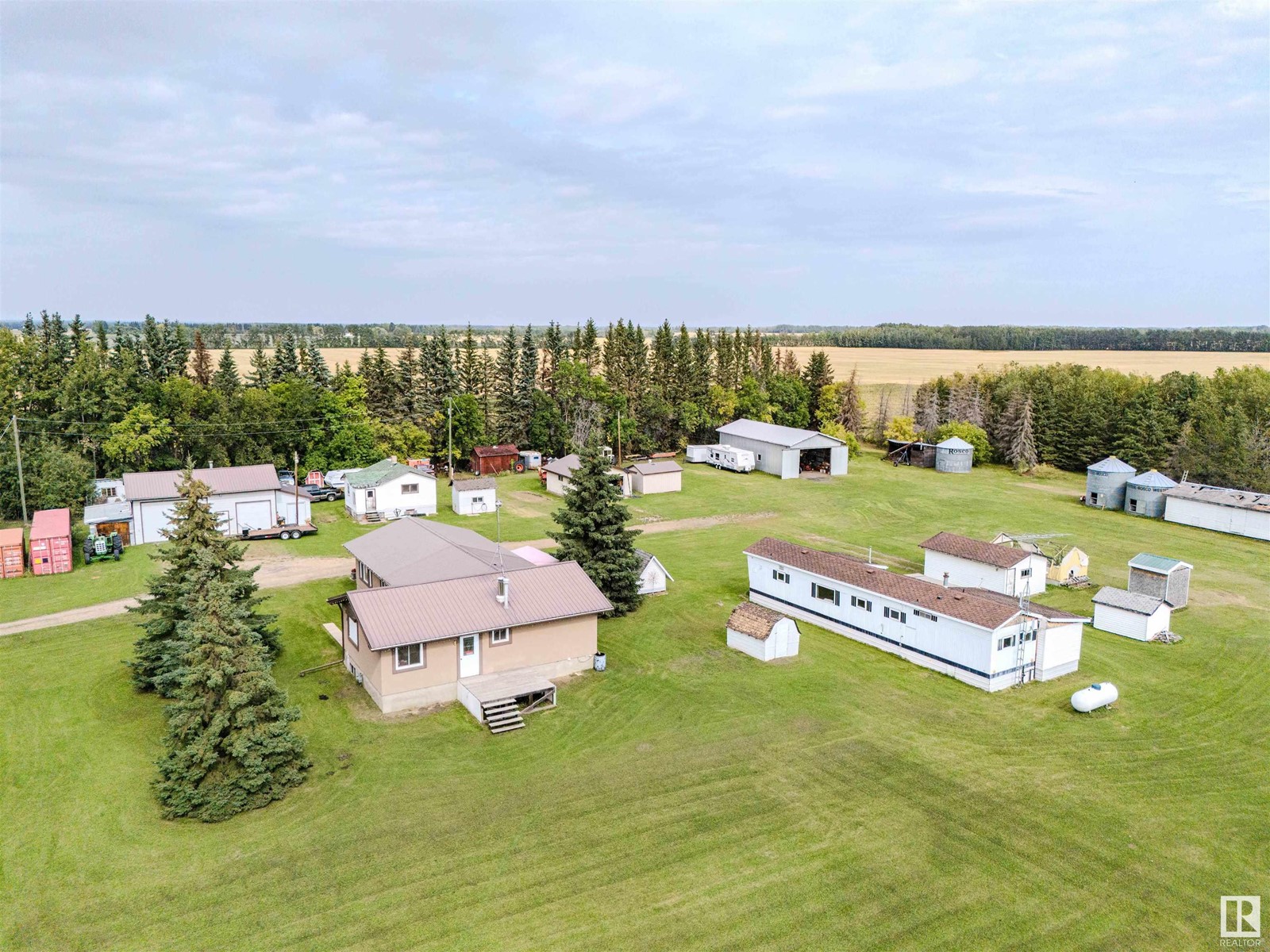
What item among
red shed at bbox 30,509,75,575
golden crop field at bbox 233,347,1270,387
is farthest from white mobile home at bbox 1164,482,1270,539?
golden crop field at bbox 233,347,1270,387

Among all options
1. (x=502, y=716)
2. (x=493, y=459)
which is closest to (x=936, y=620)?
(x=502, y=716)

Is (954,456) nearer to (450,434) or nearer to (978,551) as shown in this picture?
(978,551)

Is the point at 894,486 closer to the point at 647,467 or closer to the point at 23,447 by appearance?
the point at 647,467

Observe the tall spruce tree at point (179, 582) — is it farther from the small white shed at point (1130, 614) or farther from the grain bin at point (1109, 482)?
the grain bin at point (1109, 482)

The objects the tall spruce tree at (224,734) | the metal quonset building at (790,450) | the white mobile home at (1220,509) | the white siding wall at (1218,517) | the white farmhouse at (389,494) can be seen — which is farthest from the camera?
the metal quonset building at (790,450)

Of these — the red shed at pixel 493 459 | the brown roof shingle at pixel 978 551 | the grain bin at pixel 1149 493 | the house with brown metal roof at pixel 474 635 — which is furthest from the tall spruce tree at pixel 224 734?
the grain bin at pixel 1149 493

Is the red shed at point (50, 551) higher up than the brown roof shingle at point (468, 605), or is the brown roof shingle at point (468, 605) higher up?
the brown roof shingle at point (468, 605)

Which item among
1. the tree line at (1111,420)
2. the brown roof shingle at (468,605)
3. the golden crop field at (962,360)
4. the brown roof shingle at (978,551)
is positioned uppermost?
the golden crop field at (962,360)
